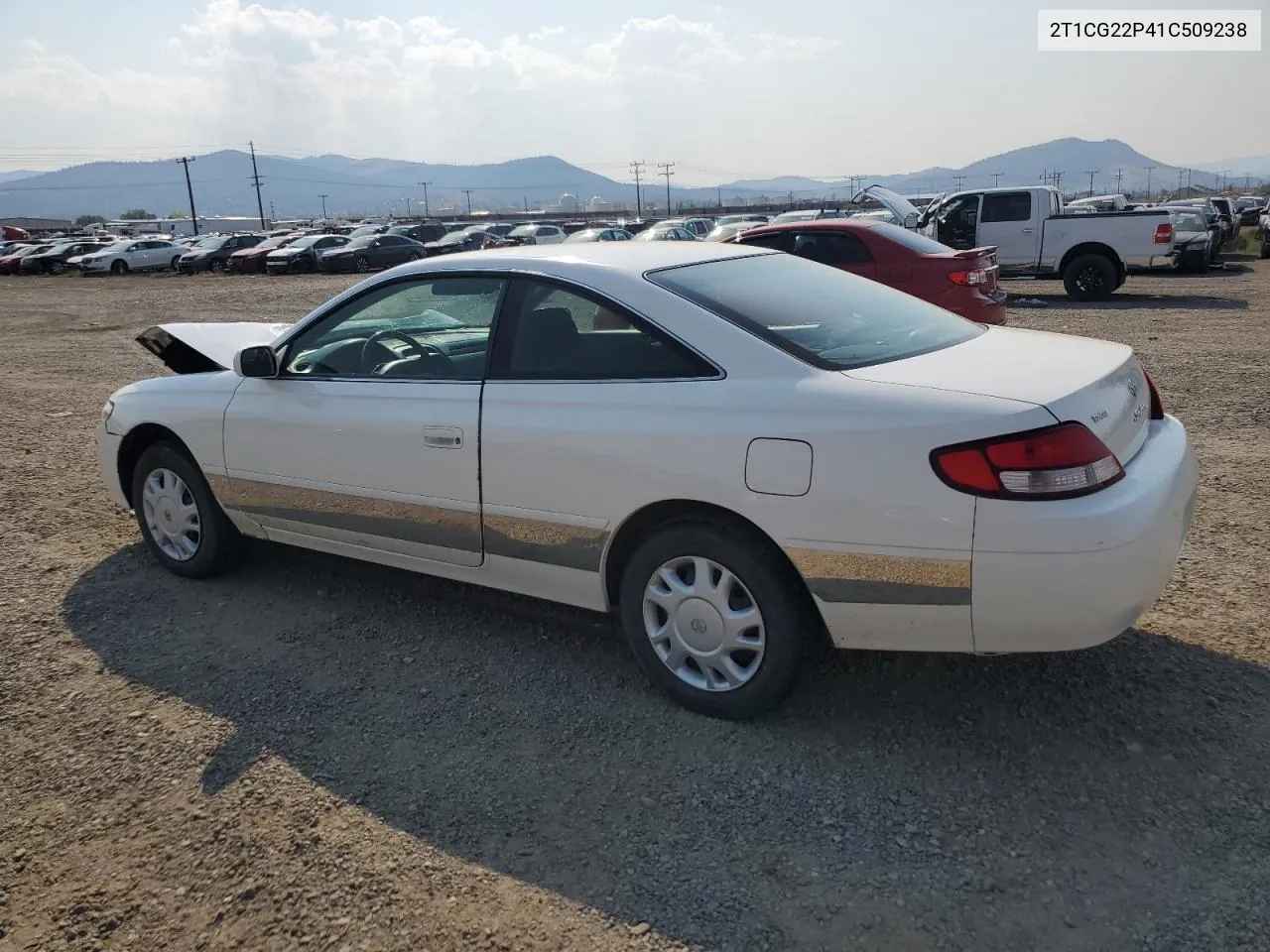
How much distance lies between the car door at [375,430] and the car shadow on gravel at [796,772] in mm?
482

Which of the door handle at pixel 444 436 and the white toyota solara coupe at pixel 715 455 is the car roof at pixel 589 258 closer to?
the white toyota solara coupe at pixel 715 455

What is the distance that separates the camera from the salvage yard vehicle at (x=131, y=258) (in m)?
38.2

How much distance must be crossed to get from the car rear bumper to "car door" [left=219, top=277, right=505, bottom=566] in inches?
71.5

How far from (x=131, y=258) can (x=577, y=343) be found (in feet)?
133

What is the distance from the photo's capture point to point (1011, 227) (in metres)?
17.0

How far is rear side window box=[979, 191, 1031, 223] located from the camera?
1700 centimetres

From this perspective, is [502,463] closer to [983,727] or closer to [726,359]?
[726,359]

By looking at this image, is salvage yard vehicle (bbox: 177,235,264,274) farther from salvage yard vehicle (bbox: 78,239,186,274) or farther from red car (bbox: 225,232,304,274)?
red car (bbox: 225,232,304,274)

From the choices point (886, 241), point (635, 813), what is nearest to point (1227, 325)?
point (886, 241)

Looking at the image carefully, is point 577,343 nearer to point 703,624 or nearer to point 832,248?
point 703,624

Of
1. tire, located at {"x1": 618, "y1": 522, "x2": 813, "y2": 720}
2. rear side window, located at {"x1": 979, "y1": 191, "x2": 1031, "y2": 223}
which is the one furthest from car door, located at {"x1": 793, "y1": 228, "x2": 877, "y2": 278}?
tire, located at {"x1": 618, "y1": 522, "x2": 813, "y2": 720}

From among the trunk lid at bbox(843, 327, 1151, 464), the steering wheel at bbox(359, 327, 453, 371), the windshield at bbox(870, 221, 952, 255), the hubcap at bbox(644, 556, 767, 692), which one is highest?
the windshield at bbox(870, 221, 952, 255)

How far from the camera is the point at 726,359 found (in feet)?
10.4

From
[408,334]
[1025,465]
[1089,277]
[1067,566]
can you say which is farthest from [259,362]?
[1089,277]
